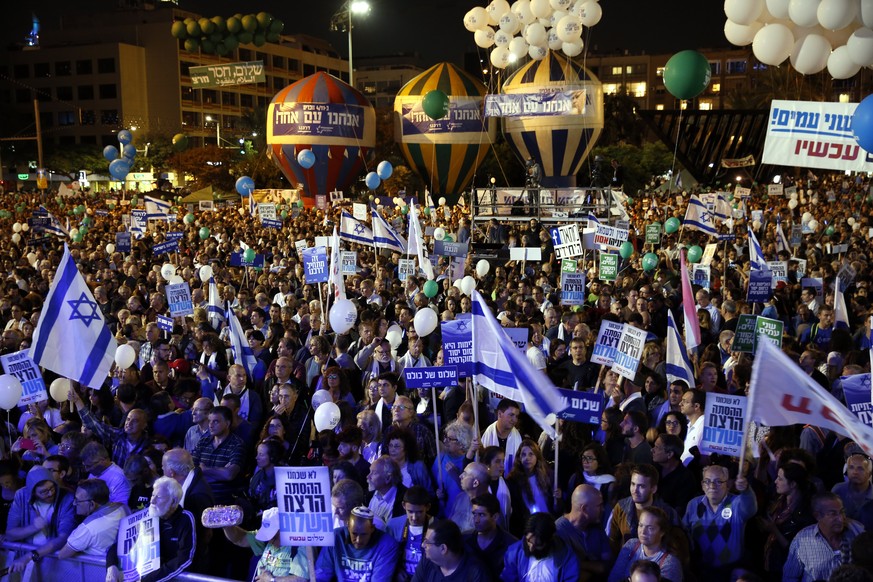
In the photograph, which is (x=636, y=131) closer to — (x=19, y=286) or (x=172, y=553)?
(x=19, y=286)

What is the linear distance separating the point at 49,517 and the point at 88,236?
2035 cm

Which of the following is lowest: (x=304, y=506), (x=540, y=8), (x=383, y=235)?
(x=304, y=506)

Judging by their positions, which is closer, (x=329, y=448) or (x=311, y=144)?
(x=329, y=448)

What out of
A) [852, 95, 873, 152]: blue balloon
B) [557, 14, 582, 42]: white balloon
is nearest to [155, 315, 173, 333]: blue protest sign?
[852, 95, 873, 152]: blue balloon

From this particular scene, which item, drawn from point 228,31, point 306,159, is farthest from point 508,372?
point 228,31

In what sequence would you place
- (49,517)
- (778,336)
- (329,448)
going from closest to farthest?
(49,517)
(329,448)
(778,336)

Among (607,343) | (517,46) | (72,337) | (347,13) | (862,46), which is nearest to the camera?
(72,337)

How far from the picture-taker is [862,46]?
9789mm

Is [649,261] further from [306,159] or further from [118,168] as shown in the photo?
[306,159]

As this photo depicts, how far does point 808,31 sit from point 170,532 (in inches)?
357

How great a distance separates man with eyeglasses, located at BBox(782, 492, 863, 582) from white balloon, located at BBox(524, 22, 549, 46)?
76.4 feet

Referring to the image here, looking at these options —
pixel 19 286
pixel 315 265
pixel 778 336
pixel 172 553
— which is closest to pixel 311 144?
pixel 19 286

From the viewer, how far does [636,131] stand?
6788cm

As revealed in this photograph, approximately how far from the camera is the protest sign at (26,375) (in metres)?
7.82
